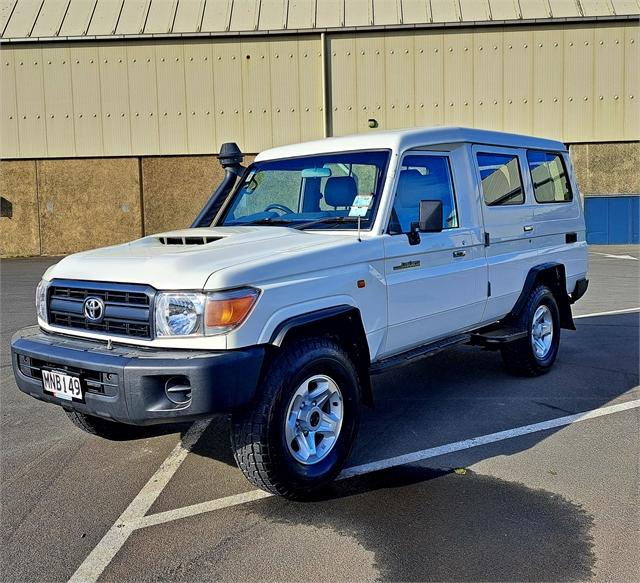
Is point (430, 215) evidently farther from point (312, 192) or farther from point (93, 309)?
point (93, 309)

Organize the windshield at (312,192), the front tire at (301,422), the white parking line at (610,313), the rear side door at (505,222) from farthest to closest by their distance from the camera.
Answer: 1. the white parking line at (610,313)
2. the rear side door at (505,222)
3. the windshield at (312,192)
4. the front tire at (301,422)

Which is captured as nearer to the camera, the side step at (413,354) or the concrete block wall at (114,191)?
the side step at (413,354)

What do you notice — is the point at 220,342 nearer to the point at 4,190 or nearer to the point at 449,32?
the point at 449,32

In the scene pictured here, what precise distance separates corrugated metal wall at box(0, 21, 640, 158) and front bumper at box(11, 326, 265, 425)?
735 inches

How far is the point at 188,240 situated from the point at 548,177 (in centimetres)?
403

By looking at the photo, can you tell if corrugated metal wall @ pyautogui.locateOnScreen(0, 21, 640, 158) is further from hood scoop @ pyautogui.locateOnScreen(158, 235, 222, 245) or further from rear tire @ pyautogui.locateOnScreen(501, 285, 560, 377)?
hood scoop @ pyautogui.locateOnScreen(158, 235, 222, 245)

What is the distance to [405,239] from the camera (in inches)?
182

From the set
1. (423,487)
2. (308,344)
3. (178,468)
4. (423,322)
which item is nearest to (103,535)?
(178,468)

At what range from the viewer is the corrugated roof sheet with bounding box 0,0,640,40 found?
21.2m

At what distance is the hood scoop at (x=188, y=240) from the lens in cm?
432

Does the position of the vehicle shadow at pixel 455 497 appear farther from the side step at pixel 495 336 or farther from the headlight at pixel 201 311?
the headlight at pixel 201 311

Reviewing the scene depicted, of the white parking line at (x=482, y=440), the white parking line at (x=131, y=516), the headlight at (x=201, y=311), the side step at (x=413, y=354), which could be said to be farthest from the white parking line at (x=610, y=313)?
the headlight at (x=201, y=311)

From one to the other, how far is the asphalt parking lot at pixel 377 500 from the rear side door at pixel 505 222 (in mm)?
908

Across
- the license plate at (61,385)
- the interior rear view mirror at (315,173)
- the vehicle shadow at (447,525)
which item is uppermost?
the interior rear view mirror at (315,173)
